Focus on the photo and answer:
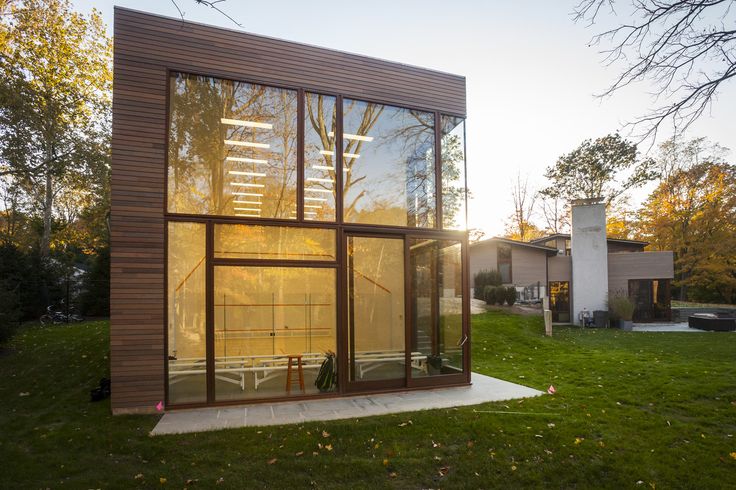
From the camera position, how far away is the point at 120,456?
Answer: 4.45 m

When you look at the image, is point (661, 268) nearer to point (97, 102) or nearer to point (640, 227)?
point (640, 227)

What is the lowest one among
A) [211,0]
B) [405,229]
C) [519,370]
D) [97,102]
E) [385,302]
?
[519,370]

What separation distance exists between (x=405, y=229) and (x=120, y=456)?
5.07 m

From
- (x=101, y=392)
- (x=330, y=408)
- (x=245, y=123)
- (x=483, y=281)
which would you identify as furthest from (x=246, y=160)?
(x=483, y=281)

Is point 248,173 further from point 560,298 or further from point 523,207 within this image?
point 523,207

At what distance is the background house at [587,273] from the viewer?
19891 millimetres

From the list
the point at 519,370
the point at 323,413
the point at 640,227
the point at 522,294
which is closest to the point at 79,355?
the point at 323,413

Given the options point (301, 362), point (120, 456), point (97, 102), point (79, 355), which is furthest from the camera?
point (97, 102)

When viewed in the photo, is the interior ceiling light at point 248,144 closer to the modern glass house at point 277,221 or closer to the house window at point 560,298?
the modern glass house at point 277,221

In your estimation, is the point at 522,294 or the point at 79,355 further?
the point at 522,294

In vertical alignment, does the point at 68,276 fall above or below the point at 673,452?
above

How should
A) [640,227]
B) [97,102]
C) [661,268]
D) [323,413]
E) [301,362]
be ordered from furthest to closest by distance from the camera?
[640,227], [661,268], [97,102], [301,362], [323,413]

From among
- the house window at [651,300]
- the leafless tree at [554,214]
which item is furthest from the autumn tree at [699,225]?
the house window at [651,300]

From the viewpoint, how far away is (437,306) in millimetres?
7645
